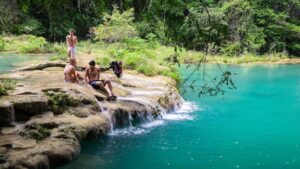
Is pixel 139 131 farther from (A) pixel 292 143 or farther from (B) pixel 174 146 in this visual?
(A) pixel 292 143

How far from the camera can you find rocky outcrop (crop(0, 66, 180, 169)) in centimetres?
755

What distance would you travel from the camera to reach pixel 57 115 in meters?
9.58

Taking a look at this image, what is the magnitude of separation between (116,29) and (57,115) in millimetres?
20725

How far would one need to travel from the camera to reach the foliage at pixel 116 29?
1172 inches

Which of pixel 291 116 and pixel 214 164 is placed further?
pixel 291 116

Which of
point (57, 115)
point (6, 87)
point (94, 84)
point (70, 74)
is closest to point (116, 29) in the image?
point (94, 84)

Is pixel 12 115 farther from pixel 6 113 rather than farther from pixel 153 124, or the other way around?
pixel 153 124

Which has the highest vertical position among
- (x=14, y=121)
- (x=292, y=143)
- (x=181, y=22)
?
(x=181, y=22)

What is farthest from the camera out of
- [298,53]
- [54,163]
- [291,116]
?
[298,53]

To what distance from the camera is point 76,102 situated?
33.8ft

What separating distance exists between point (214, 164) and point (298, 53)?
118 feet

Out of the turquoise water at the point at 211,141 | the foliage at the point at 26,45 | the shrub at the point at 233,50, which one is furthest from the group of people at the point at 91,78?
the shrub at the point at 233,50

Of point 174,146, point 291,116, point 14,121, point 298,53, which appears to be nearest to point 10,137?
point 14,121

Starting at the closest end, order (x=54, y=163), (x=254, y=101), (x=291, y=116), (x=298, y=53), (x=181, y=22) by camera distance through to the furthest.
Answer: (x=181, y=22) → (x=54, y=163) → (x=291, y=116) → (x=254, y=101) → (x=298, y=53)
